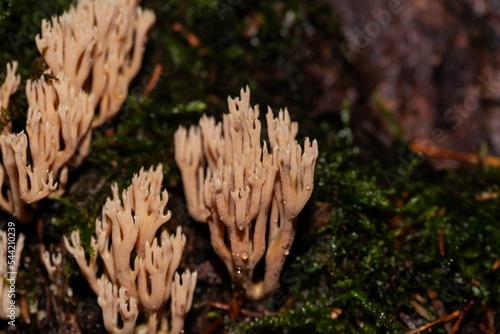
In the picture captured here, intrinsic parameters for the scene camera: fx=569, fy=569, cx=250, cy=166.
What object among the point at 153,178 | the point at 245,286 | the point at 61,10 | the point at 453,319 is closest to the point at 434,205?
the point at 453,319

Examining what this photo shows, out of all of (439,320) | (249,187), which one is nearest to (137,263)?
(249,187)

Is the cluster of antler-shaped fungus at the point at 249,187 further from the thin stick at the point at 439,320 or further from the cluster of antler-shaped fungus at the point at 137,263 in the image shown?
the thin stick at the point at 439,320

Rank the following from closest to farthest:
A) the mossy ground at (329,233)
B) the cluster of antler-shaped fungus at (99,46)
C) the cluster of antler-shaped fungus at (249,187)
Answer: the cluster of antler-shaped fungus at (249,187)
the cluster of antler-shaped fungus at (99,46)
the mossy ground at (329,233)

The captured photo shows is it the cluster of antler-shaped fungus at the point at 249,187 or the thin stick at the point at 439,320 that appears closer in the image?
the cluster of antler-shaped fungus at the point at 249,187

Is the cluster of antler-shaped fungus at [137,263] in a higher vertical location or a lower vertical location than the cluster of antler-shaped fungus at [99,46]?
lower

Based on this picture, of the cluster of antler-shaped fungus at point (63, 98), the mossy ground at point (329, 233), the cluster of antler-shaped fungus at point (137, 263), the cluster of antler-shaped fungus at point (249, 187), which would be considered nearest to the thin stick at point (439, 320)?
the mossy ground at point (329, 233)

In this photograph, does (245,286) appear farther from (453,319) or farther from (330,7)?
(330,7)
